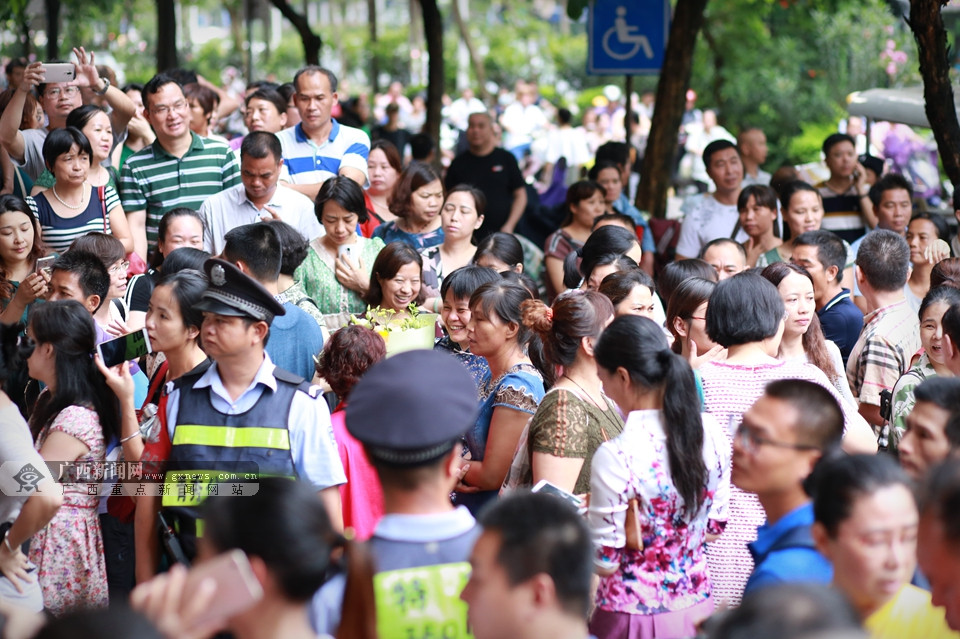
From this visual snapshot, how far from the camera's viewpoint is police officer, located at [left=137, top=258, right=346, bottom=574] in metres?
3.69

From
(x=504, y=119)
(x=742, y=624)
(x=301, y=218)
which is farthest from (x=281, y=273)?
(x=504, y=119)

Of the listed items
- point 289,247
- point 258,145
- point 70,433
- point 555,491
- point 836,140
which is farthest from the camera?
point 836,140

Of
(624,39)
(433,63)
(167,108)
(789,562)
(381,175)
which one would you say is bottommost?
(789,562)

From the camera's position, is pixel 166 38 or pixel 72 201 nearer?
pixel 72 201

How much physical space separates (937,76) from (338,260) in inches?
157

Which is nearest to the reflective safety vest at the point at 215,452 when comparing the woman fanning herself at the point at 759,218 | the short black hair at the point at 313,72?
the short black hair at the point at 313,72

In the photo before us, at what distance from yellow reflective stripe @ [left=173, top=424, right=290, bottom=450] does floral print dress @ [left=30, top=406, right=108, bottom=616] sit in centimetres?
58

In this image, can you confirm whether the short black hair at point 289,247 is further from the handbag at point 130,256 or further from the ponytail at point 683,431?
the ponytail at point 683,431

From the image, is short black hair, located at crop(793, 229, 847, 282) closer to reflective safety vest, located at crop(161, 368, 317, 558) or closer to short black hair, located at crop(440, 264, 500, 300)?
short black hair, located at crop(440, 264, 500, 300)

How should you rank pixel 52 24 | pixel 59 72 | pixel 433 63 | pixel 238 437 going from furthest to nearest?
1. pixel 52 24
2. pixel 433 63
3. pixel 59 72
4. pixel 238 437

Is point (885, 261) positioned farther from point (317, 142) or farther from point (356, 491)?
point (317, 142)

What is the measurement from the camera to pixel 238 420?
372cm

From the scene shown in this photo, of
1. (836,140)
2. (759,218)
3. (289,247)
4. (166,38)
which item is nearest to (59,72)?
(289,247)

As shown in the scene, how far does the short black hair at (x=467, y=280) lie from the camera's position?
531 centimetres
